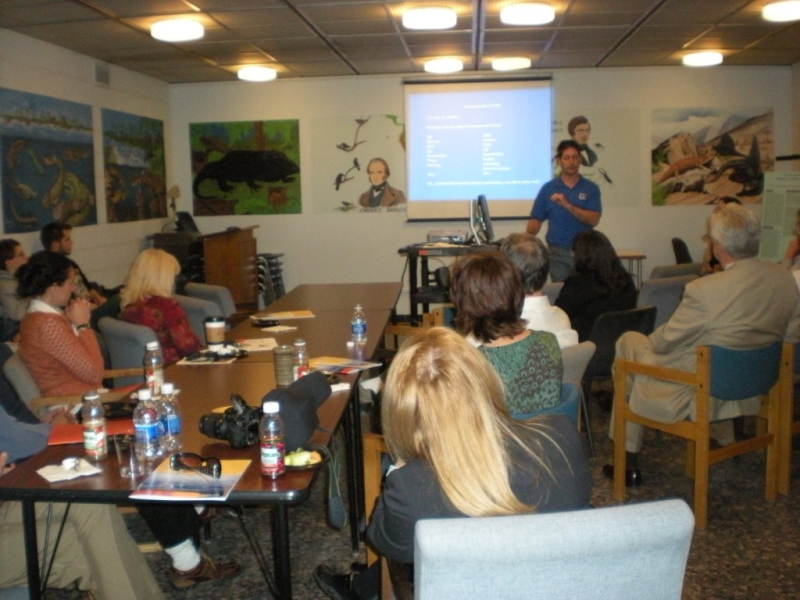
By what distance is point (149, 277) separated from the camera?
398cm

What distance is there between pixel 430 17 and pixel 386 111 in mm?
3214

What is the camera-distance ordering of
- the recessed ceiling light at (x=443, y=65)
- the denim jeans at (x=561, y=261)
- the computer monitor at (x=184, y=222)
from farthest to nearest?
the computer monitor at (x=184, y=222) < the recessed ceiling light at (x=443, y=65) < the denim jeans at (x=561, y=261)

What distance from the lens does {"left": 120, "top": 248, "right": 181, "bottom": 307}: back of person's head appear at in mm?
3975

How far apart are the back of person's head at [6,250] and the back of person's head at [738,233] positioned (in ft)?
14.4

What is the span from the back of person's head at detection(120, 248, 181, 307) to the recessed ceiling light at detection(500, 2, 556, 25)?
301cm

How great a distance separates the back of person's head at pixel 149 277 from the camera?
397cm

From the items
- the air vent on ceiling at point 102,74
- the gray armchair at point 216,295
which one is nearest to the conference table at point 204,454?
the gray armchair at point 216,295

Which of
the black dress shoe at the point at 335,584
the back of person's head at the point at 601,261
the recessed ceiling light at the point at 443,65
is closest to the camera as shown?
the black dress shoe at the point at 335,584

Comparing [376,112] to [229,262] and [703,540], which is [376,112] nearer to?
[229,262]

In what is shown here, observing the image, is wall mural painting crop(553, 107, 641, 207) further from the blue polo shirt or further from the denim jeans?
the denim jeans

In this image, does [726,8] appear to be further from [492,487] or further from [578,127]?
[492,487]

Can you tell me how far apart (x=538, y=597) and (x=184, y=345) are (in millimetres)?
2941

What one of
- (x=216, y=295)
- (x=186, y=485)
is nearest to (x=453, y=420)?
(x=186, y=485)

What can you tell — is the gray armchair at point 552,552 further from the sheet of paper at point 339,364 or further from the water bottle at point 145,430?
the sheet of paper at point 339,364
